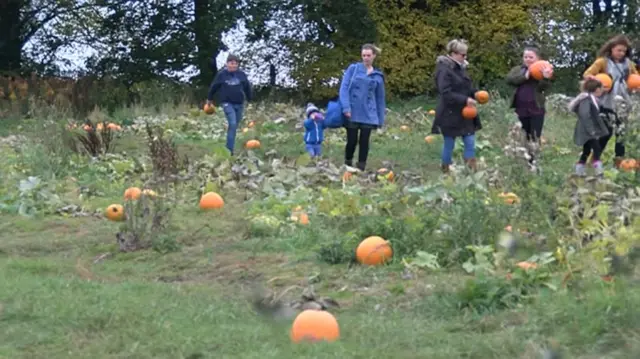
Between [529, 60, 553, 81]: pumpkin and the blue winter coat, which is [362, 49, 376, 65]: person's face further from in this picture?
[529, 60, 553, 81]: pumpkin

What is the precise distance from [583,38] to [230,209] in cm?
2185

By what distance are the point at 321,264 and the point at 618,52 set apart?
5.00 m

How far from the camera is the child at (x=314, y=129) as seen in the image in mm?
12141

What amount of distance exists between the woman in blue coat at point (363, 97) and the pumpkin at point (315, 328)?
6.44 meters

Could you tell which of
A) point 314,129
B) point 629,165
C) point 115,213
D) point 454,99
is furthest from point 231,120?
point 629,165

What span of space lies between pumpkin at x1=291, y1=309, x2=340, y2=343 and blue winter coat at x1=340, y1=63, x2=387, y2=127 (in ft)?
21.6

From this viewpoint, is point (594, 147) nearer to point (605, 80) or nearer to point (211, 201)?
point (605, 80)

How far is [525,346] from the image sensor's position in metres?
4.27

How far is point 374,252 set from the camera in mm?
6297

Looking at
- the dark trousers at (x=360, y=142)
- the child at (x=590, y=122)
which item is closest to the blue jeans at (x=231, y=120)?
the dark trousers at (x=360, y=142)

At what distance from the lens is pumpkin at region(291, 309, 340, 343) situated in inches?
181

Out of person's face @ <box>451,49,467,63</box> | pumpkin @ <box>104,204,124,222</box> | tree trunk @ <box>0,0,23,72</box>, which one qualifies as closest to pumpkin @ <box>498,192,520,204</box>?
pumpkin @ <box>104,204,124,222</box>

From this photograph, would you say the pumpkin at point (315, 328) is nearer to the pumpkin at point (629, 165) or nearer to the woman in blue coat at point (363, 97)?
the pumpkin at point (629, 165)

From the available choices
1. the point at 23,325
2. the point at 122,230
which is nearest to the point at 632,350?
the point at 23,325
